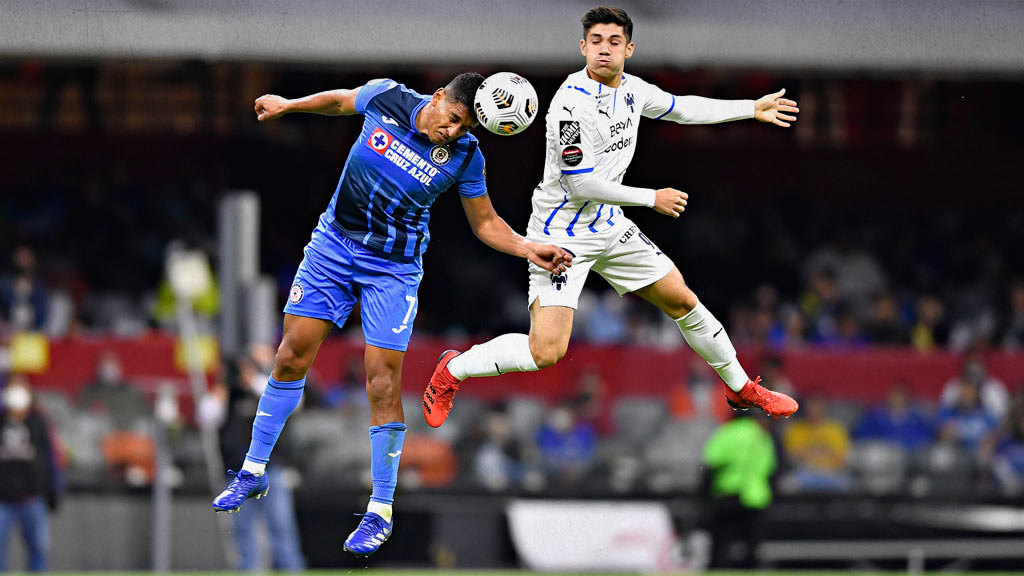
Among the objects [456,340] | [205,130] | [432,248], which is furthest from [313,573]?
[205,130]

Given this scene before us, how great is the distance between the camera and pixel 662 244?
69.7ft

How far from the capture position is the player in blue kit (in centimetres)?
835

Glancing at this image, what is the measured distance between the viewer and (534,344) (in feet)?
28.8

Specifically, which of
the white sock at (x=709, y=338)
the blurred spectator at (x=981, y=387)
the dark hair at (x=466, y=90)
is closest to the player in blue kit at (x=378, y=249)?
the dark hair at (x=466, y=90)

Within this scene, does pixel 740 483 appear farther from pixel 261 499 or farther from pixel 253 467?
pixel 253 467

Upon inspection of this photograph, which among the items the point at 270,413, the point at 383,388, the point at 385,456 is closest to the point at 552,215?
the point at 383,388

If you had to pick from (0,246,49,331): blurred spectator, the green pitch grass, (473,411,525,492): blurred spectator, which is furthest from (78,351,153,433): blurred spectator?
(473,411,525,492): blurred spectator

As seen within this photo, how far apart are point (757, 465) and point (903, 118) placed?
770 centimetres

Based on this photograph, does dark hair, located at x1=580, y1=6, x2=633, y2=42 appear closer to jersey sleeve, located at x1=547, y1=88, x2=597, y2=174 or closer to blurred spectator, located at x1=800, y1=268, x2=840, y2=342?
jersey sleeve, located at x1=547, y1=88, x2=597, y2=174

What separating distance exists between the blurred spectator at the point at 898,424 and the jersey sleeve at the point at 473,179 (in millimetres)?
11044

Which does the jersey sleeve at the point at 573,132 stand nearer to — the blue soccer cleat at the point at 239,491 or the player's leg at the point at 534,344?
the player's leg at the point at 534,344

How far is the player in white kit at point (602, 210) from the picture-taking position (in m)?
8.17

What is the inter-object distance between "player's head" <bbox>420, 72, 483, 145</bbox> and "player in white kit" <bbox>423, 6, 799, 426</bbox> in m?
0.45

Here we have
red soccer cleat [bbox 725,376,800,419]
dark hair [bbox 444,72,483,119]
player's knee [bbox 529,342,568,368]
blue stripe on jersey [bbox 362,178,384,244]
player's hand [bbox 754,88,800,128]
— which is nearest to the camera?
dark hair [bbox 444,72,483,119]
